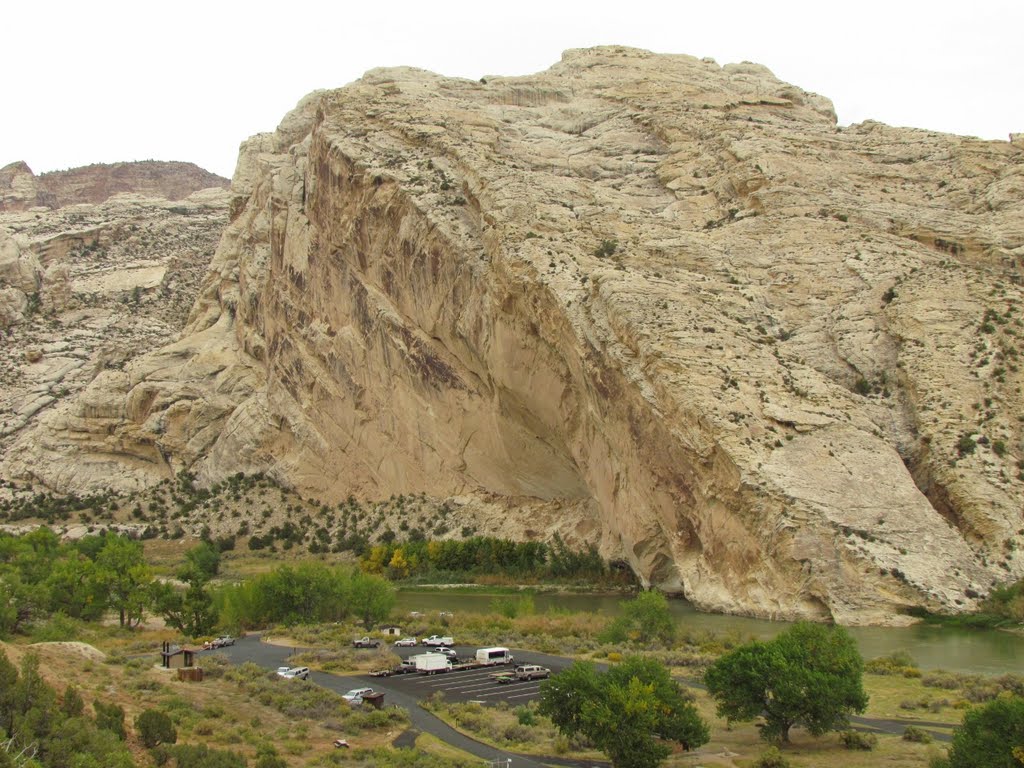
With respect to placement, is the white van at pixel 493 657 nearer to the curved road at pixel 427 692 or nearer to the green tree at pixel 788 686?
the curved road at pixel 427 692

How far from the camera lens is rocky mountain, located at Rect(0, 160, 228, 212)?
172750mm

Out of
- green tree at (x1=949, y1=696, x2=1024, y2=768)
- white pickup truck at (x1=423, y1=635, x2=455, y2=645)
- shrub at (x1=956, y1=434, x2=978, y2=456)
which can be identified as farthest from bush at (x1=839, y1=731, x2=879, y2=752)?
shrub at (x1=956, y1=434, x2=978, y2=456)

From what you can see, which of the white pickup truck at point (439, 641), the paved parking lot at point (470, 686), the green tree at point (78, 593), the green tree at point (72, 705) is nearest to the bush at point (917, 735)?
the paved parking lot at point (470, 686)

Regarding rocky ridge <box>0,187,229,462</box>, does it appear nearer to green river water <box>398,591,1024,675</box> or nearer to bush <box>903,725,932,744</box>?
green river water <box>398,591,1024,675</box>

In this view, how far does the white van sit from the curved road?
2.18ft

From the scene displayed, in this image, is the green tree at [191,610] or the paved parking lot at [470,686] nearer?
the paved parking lot at [470,686]

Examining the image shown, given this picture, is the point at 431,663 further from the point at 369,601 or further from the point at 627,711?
the point at 627,711

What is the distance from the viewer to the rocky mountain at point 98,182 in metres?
173

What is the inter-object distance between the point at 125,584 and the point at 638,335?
29.8m

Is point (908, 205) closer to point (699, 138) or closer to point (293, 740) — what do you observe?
point (699, 138)

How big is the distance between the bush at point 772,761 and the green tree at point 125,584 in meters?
34.3

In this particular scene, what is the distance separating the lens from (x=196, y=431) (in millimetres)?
88750

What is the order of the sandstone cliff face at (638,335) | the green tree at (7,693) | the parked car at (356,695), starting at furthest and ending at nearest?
the sandstone cliff face at (638,335) → the parked car at (356,695) → the green tree at (7,693)

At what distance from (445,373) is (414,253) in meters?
9.44
